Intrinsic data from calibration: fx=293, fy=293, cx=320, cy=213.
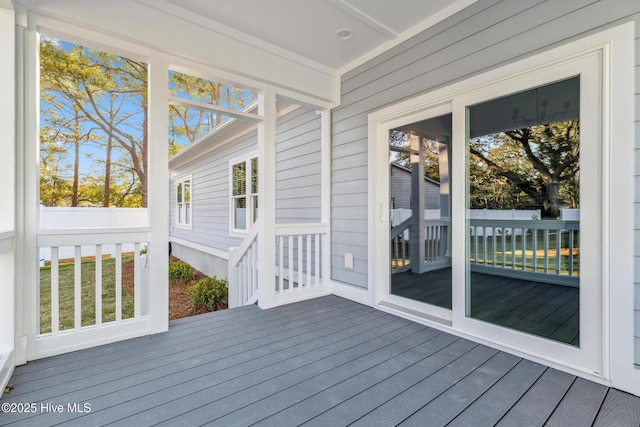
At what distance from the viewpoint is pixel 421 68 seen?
111 inches

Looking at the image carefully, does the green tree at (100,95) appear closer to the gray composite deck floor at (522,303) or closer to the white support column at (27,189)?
the white support column at (27,189)

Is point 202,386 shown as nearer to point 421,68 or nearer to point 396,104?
point 396,104

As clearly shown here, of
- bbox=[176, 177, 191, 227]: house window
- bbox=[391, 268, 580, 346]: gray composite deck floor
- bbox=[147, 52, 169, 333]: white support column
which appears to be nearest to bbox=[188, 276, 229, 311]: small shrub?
bbox=[147, 52, 169, 333]: white support column

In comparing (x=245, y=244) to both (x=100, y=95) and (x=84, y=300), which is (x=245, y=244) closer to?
(x=100, y=95)

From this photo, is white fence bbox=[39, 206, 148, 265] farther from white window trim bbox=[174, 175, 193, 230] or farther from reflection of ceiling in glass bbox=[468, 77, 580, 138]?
white window trim bbox=[174, 175, 193, 230]

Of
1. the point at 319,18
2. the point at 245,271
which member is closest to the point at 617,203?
the point at 319,18

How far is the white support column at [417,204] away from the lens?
2.95 meters

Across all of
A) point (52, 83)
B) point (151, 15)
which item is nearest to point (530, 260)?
point (151, 15)

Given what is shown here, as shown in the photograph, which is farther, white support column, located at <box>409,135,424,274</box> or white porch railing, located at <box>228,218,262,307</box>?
white porch railing, located at <box>228,218,262,307</box>

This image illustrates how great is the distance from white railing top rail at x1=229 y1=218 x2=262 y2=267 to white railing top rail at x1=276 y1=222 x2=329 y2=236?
229 mm

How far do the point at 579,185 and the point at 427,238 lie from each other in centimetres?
124

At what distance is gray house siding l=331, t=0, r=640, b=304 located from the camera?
77.2 inches

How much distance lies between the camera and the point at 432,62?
107 inches

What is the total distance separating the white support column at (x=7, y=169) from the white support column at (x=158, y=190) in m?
0.81
